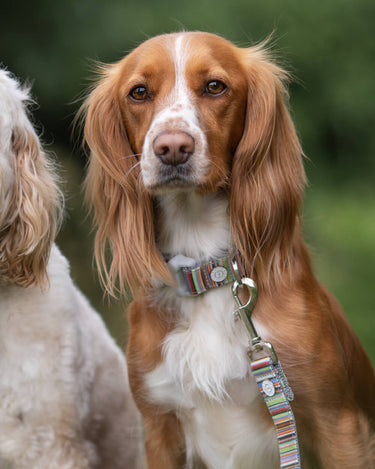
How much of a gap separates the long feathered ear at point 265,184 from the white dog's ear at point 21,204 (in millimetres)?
653

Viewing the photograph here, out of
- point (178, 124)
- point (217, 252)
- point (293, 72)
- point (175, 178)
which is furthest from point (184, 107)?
point (293, 72)

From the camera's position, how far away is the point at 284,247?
8.32 ft

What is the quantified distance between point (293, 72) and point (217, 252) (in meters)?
3.26

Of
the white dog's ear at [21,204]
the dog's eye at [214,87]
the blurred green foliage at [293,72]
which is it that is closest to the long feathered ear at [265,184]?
the dog's eye at [214,87]

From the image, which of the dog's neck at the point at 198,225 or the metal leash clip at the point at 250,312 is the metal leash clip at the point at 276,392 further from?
the dog's neck at the point at 198,225

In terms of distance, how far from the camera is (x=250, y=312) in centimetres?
243

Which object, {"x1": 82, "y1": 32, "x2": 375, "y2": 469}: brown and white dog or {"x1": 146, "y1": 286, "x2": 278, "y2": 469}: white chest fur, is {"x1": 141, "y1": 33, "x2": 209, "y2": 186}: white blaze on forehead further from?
{"x1": 146, "y1": 286, "x2": 278, "y2": 469}: white chest fur

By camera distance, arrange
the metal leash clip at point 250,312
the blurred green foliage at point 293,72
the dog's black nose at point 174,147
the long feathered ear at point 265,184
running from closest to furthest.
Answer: the dog's black nose at point 174,147, the metal leash clip at point 250,312, the long feathered ear at point 265,184, the blurred green foliage at point 293,72

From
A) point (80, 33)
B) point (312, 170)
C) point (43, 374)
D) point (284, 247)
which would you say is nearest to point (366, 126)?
point (312, 170)

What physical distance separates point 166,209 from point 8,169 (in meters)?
0.54

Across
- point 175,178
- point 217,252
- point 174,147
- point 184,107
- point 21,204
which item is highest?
point 184,107

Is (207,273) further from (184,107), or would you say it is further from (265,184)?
(184,107)

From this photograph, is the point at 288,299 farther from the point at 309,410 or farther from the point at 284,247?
the point at 309,410

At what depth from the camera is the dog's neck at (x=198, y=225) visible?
2.57 m
